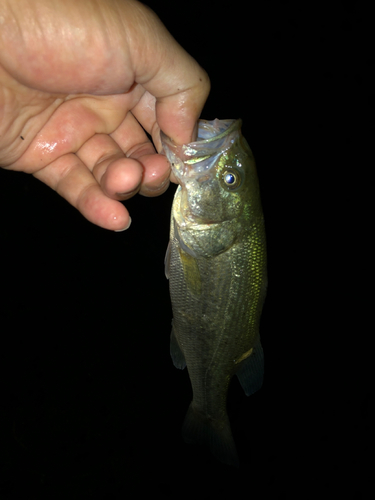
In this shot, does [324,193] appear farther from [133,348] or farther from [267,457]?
[267,457]

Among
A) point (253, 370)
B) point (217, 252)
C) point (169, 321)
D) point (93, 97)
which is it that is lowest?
point (169, 321)

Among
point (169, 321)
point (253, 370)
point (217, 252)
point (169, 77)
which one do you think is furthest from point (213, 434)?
point (169, 321)

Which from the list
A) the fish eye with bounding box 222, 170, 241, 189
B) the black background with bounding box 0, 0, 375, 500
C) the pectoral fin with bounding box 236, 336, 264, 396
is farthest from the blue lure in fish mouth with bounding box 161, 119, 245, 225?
the black background with bounding box 0, 0, 375, 500

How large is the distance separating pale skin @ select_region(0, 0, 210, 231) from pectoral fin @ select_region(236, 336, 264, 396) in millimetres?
1267

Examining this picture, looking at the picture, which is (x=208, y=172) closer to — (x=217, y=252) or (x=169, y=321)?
(x=217, y=252)

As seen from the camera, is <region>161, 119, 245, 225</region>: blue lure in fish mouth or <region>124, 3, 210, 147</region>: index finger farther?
<region>161, 119, 245, 225</region>: blue lure in fish mouth

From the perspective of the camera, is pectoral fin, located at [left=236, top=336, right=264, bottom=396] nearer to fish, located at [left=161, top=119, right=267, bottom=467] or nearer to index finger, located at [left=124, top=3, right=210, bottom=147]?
fish, located at [left=161, top=119, right=267, bottom=467]

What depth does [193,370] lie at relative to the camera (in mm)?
2168

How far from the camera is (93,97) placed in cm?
185

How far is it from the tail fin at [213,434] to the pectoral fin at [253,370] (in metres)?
0.46

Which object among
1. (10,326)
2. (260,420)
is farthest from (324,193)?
(10,326)

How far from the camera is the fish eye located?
1.71m

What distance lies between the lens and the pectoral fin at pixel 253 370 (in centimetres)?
209

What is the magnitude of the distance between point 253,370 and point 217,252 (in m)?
0.96
